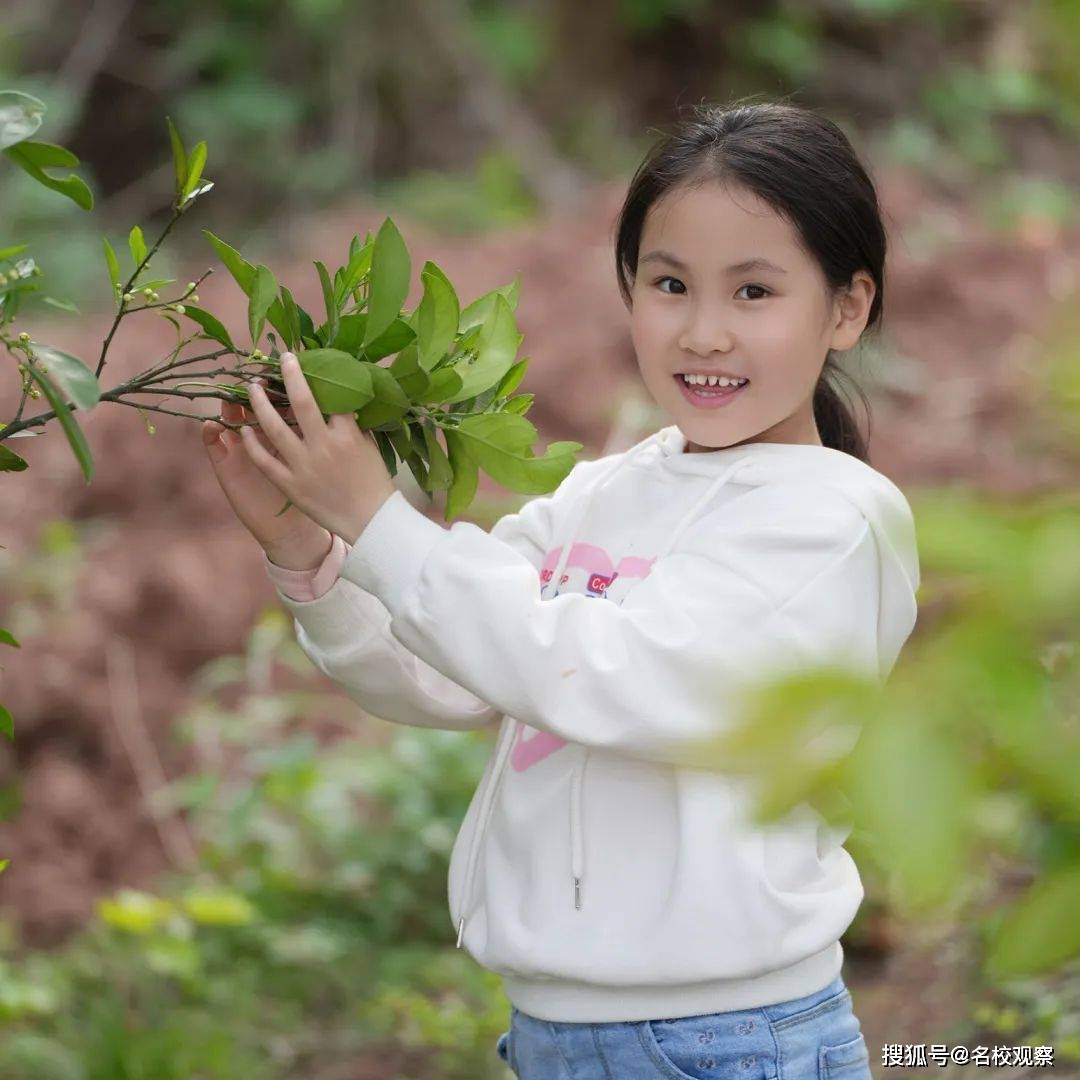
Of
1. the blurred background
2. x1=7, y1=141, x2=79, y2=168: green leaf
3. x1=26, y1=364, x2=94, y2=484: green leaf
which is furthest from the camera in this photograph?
the blurred background

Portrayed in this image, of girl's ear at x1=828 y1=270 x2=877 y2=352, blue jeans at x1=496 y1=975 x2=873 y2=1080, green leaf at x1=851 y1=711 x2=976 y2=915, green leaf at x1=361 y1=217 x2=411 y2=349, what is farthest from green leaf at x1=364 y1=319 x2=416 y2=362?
green leaf at x1=851 y1=711 x2=976 y2=915

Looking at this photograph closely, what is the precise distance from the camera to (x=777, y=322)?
1698 millimetres

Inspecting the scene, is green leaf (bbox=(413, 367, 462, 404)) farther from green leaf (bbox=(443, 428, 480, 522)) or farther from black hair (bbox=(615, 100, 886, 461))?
black hair (bbox=(615, 100, 886, 461))

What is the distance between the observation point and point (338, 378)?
1504 millimetres

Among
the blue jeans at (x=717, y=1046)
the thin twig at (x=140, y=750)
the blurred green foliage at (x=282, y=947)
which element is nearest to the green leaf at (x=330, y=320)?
the blue jeans at (x=717, y=1046)

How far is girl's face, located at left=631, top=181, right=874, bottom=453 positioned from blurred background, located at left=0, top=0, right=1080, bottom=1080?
0.79ft

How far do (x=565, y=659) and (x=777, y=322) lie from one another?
43 centimetres

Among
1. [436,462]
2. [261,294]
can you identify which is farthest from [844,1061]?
[261,294]

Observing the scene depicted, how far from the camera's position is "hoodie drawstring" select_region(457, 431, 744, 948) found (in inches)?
66.7

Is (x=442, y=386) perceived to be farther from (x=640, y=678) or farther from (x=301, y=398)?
(x=640, y=678)

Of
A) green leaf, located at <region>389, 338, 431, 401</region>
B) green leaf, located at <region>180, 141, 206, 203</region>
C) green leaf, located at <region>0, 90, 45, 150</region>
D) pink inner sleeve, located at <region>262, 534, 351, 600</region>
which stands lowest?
pink inner sleeve, located at <region>262, 534, 351, 600</region>

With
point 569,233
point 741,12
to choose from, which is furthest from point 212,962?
point 741,12

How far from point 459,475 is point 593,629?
0.67 ft

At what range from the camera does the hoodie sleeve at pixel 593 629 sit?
1556mm
